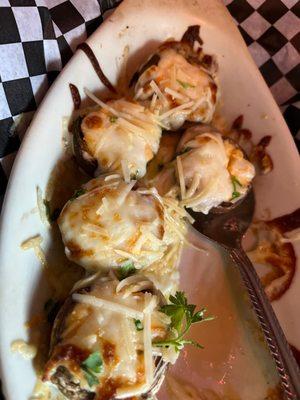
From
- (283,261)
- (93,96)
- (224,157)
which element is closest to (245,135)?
(224,157)

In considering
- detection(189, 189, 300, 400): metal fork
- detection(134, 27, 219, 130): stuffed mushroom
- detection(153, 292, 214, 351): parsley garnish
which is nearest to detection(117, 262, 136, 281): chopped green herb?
detection(153, 292, 214, 351): parsley garnish

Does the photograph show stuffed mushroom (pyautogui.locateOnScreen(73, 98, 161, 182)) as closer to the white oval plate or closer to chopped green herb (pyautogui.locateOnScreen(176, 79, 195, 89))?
the white oval plate

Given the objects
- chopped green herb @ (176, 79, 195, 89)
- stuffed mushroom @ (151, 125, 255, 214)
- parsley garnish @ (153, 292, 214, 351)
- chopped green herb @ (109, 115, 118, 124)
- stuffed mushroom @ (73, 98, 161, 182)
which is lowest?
parsley garnish @ (153, 292, 214, 351)

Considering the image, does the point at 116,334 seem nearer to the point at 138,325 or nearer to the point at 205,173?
the point at 138,325

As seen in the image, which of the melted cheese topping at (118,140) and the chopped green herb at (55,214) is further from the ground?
the melted cheese topping at (118,140)

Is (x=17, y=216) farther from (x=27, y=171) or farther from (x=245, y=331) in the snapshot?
(x=245, y=331)

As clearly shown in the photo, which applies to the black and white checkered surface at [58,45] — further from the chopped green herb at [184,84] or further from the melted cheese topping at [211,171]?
the melted cheese topping at [211,171]

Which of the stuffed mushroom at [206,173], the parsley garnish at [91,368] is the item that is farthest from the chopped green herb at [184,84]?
the parsley garnish at [91,368]
